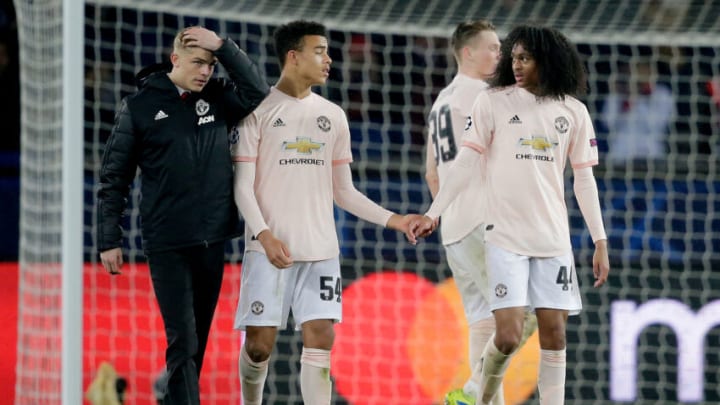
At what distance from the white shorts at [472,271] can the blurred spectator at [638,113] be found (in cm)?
326

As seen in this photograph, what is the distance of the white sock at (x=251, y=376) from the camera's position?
5.39m

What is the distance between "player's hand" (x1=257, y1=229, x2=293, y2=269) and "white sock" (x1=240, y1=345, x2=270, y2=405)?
462 mm

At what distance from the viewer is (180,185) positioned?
16.9ft

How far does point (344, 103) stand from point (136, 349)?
8.19ft

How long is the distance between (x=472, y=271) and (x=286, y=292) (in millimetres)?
1013

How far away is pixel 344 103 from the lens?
9281 mm

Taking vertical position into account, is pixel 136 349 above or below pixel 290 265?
below

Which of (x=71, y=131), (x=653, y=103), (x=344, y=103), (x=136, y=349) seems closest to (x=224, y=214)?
(x=71, y=131)

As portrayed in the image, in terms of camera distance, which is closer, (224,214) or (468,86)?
(224,214)

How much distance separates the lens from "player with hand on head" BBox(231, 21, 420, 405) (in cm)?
525

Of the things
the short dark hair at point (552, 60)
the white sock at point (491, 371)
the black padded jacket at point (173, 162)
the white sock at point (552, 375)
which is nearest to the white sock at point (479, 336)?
the white sock at point (491, 371)

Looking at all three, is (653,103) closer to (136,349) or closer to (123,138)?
(136,349)

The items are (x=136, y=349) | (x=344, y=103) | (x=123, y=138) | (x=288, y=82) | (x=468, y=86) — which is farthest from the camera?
(x=344, y=103)

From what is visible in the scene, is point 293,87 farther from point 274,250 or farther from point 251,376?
point 251,376
